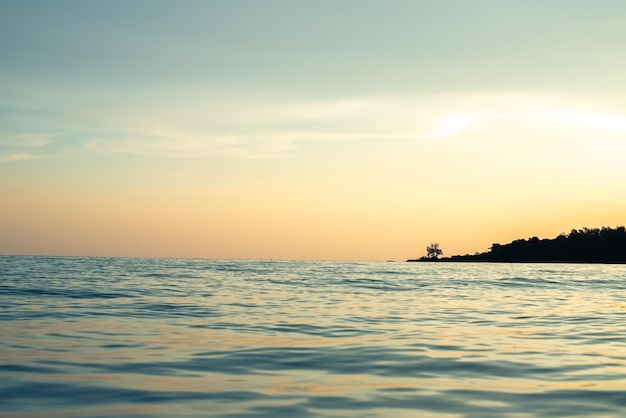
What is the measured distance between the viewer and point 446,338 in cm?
1435

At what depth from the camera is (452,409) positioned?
7.84 m

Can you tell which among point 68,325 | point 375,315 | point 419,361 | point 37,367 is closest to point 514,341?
point 419,361

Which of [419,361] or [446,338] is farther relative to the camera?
[446,338]

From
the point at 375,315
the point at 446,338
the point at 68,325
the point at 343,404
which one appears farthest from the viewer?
the point at 375,315

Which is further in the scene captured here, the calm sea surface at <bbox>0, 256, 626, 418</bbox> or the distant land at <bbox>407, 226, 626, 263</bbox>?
the distant land at <bbox>407, 226, 626, 263</bbox>

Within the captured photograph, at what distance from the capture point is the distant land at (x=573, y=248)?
515ft

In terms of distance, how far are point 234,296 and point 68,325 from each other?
11522mm

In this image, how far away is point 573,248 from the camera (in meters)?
165

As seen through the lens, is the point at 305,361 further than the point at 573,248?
No

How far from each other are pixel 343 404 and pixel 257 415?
3.92 feet

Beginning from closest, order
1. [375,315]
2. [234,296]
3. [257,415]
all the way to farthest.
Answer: [257,415], [375,315], [234,296]

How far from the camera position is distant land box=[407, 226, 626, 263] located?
157m

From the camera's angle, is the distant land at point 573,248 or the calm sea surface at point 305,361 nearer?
the calm sea surface at point 305,361

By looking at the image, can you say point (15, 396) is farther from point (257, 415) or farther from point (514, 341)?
point (514, 341)
